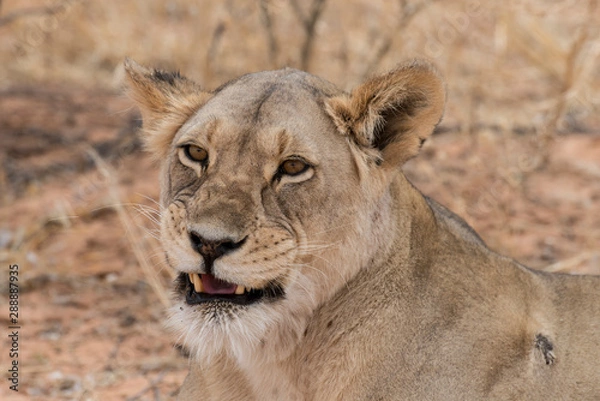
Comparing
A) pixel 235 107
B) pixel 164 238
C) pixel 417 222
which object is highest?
pixel 235 107

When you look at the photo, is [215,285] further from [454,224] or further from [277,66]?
[277,66]

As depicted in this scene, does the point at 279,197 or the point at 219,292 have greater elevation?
the point at 279,197

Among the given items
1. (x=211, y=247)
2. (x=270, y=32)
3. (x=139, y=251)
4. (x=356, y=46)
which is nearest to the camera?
(x=211, y=247)

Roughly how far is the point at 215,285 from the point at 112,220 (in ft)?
12.8

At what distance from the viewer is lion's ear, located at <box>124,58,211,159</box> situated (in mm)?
3025

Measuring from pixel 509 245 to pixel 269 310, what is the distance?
344 cm

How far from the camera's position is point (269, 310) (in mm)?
2605

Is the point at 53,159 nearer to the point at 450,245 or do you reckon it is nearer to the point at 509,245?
the point at 509,245

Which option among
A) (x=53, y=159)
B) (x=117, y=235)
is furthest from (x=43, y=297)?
(x=53, y=159)

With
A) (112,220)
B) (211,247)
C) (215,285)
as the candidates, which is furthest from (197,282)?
(112,220)
